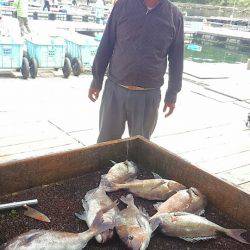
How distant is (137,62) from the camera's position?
3.45 meters

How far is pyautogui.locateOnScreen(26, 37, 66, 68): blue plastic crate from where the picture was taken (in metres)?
9.73

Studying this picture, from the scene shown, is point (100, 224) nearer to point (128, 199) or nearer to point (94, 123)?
point (128, 199)

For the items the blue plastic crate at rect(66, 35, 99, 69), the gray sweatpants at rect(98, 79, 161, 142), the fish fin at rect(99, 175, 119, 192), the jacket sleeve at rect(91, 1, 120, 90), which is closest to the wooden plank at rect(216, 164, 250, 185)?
the gray sweatpants at rect(98, 79, 161, 142)

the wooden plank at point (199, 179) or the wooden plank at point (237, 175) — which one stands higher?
the wooden plank at point (199, 179)

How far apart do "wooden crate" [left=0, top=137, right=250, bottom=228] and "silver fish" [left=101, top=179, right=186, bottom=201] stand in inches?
6.9

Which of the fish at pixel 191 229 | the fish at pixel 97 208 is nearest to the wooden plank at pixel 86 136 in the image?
the fish at pixel 97 208

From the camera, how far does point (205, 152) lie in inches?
221

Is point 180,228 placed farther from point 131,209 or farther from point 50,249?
point 50,249

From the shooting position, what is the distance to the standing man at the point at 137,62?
3.45 meters

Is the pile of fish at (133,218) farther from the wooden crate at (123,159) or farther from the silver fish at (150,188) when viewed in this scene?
the wooden crate at (123,159)

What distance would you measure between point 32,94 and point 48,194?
19.8 feet

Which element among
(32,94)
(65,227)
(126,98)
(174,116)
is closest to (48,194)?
(65,227)

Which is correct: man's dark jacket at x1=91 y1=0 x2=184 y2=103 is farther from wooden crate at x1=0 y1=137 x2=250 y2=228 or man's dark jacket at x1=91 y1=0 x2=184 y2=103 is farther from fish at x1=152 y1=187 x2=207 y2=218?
fish at x1=152 y1=187 x2=207 y2=218

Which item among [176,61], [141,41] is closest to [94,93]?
[141,41]
